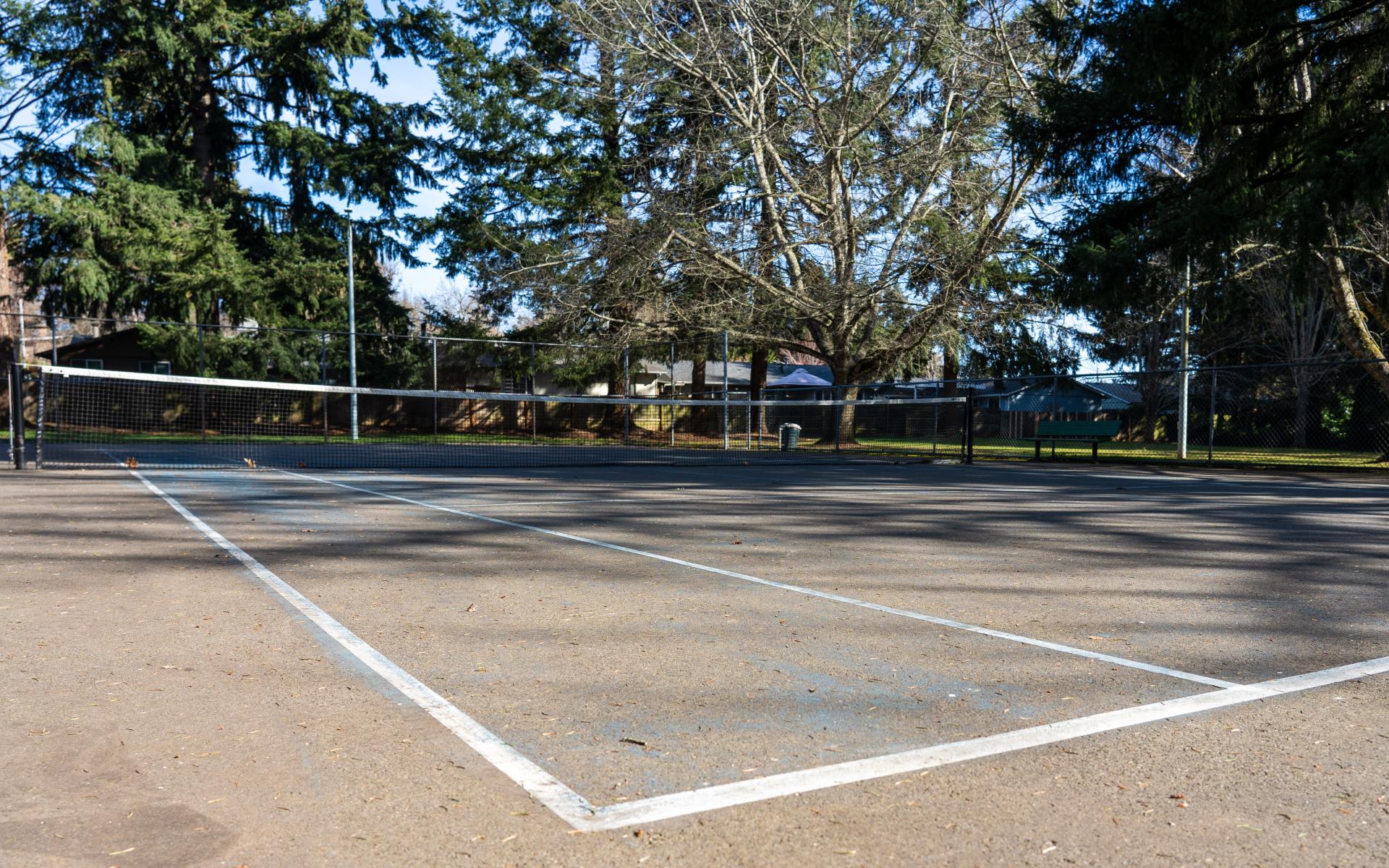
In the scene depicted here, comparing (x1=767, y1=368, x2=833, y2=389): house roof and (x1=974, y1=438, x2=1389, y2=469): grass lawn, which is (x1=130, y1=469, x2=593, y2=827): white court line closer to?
(x1=974, y1=438, x2=1389, y2=469): grass lawn

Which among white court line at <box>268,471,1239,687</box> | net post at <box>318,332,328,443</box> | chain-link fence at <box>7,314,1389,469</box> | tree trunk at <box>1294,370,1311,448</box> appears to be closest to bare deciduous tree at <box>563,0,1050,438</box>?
chain-link fence at <box>7,314,1389,469</box>

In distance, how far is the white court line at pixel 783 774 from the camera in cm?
290

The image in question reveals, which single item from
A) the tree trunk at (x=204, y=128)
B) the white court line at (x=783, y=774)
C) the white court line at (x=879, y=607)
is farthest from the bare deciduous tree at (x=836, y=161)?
the white court line at (x=783, y=774)

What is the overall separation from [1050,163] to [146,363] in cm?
3642

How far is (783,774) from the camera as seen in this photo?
10.4 feet

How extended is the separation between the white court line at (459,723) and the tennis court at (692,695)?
0.8 inches

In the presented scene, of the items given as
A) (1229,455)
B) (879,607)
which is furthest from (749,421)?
(879,607)

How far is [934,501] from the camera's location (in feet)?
41.8

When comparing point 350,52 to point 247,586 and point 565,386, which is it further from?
point 247,586

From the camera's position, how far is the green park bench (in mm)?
25734

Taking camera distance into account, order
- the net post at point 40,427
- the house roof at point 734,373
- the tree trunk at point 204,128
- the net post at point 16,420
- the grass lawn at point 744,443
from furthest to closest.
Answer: the house roof at point 734,373 → the tree trunk at point 204,128 → the grass lawn at point 744,443 → the net post at point 40,427 → the net post at point 16,420

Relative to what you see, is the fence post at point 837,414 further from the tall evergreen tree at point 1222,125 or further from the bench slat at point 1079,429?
the tall evergreen tree at point 1222,125

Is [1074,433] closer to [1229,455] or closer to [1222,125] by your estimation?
[1229,455]

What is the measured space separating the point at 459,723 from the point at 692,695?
3.21 feet
